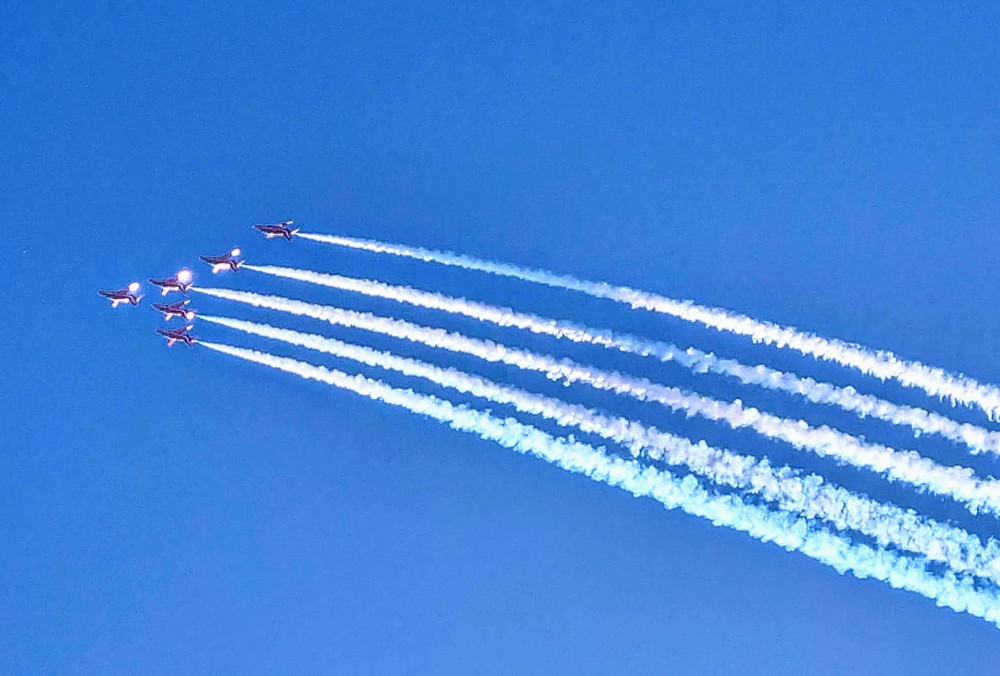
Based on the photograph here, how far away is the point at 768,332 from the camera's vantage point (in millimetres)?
21156

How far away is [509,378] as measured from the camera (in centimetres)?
2211

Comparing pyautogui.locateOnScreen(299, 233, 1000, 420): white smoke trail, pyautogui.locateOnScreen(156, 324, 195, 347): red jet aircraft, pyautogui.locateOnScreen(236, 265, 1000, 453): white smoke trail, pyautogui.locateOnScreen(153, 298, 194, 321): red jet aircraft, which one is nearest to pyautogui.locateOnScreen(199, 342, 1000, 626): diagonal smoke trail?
pyautogui.locateOnScreen(156, 324, 195, 347): red jet aircraft

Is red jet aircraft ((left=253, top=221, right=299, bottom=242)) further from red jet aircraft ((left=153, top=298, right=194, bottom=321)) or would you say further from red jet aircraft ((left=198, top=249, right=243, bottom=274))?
red jet aircraft ((left=153, top=298, right=194, bottom=321))

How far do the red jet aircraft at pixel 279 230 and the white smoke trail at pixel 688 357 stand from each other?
860 mm

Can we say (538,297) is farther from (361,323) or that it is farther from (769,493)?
(769,493)

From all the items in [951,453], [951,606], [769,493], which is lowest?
[951,606]

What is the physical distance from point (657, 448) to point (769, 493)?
8.07 ft

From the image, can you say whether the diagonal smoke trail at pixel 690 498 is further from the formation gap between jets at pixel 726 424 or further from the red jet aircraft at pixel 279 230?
the red jet aircraft at pixel 279 230

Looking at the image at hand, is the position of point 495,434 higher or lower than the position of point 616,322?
lower

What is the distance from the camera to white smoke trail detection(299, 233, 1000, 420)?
19750 mm

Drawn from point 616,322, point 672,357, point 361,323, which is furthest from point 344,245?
point 672,357

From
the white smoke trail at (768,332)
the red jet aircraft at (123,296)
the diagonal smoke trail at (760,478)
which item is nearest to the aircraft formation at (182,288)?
the red jet aircraft at (123,296)

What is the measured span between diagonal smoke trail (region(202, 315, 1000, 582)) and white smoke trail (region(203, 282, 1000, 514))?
2.13 ft

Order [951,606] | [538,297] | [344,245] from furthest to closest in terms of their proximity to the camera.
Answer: [344,245] → [538,297] → [951,606]
